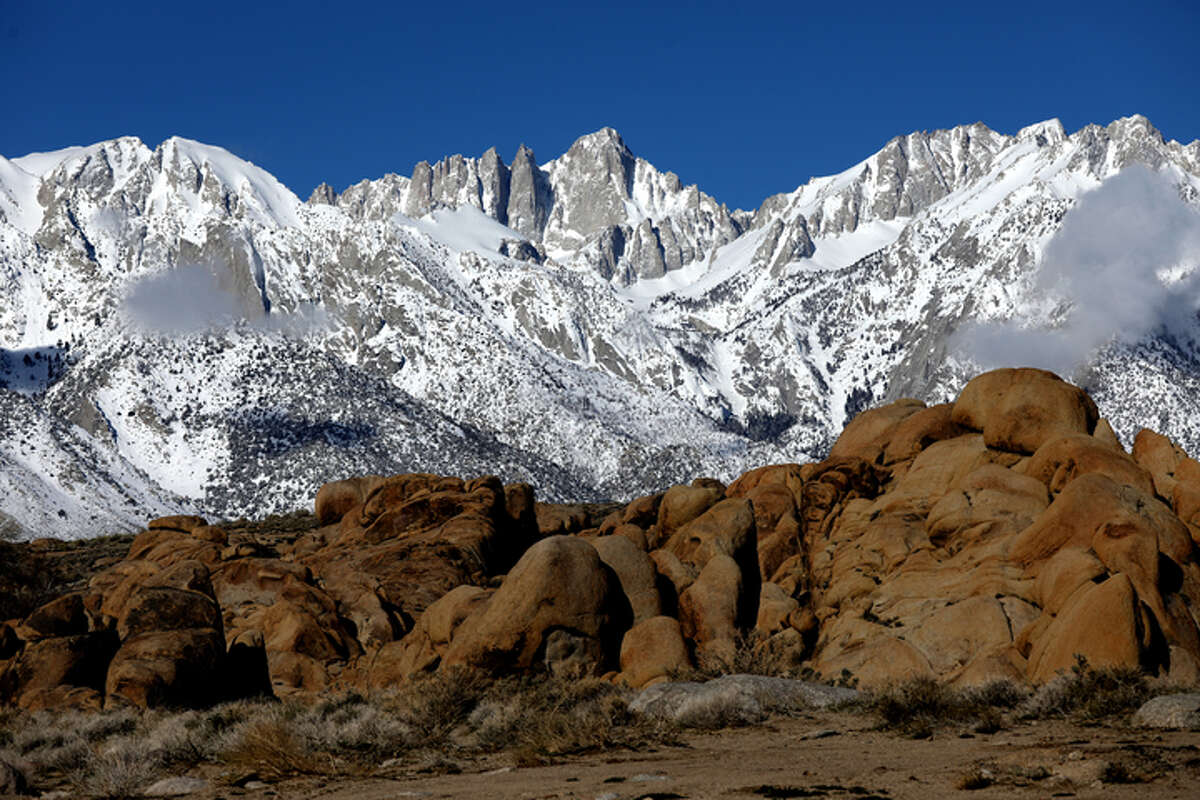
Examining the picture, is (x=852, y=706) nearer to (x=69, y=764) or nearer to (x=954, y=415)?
(x=69, y=764)

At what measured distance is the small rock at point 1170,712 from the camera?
17.1 m

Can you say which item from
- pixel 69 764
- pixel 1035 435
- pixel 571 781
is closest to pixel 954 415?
pixel 1035 435

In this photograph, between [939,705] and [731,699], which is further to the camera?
[731,699]

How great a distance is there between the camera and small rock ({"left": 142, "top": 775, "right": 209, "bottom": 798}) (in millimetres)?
18062

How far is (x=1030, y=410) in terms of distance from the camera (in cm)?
3706

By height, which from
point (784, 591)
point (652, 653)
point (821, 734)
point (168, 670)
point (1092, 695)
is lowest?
point (821, 734)

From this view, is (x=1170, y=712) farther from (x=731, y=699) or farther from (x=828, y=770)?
(x=731, y=699)

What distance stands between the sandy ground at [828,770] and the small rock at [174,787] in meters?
0.44

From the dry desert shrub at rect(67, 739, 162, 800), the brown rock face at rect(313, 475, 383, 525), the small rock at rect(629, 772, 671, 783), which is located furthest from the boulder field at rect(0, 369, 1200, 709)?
the brown rock face at rect(313, 475, 383, 525)

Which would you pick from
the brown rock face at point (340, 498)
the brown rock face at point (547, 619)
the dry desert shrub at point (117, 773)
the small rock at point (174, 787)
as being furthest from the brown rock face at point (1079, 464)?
the brown rock face at point (340, 498)

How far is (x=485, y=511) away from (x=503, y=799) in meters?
34.5

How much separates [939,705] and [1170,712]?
4135 millimetres

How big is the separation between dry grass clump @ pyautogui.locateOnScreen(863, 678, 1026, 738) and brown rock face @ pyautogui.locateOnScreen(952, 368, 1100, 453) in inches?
627

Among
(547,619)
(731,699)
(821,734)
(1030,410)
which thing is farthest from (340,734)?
(1030,410)
